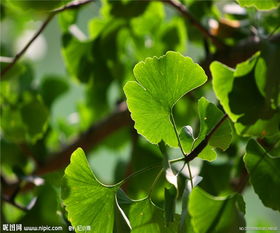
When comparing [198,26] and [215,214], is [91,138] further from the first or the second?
[215,214]

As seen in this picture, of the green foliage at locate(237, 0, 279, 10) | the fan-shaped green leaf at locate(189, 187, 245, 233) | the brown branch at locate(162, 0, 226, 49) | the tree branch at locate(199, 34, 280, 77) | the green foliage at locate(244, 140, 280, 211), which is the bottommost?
the tree branch at locate(199, 34, 280, 77)

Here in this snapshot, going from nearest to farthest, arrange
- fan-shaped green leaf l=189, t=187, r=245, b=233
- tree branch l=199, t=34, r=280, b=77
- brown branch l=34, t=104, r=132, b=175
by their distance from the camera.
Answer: fan-shaped green leaf l=189, t=187, r=245, b=233 → tree branch l=199, t=34, r=280, b=77 → brown branch l=34, t=104, r=132, b=175

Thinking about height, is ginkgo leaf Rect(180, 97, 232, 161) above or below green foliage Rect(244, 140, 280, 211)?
above

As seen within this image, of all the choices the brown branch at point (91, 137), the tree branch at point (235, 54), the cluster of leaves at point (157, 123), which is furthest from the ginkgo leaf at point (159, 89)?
the brown branch at point (91, 137)

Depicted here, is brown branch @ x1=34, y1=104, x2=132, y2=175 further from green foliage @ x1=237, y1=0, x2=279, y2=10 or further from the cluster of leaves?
green foliage @ x1=237, y1=0, x2=279, y2=10

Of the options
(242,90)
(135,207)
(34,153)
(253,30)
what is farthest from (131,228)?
(34,153)

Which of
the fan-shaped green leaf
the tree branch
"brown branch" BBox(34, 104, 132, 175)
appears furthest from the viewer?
"brown branch" BBox(34, 104, 132, 175)

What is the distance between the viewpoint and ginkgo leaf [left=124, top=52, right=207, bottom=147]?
1.27ft

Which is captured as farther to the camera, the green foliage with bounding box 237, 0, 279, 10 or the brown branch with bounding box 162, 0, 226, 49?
the brown branch with bounding box 162, 0, 226, 49

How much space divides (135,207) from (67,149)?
15.2 inches

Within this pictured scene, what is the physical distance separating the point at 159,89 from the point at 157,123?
Answer: 0.03m

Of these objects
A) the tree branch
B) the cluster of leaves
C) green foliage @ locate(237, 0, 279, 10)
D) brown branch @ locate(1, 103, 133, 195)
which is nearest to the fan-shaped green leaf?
the cluster of leaves

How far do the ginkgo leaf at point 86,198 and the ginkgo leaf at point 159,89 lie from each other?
0.05 meters

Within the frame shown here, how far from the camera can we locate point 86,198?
0.41m
